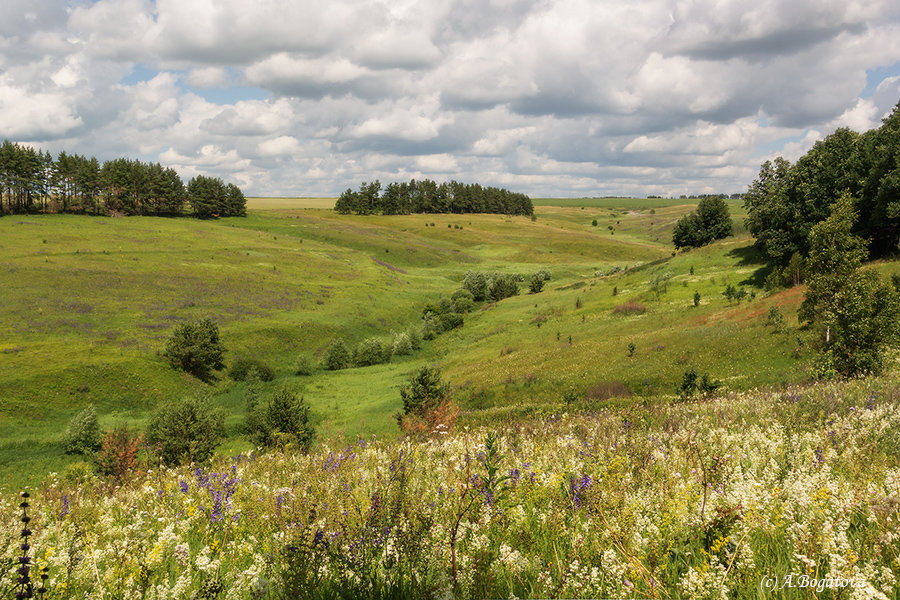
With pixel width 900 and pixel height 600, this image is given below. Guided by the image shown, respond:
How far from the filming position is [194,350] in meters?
45.4

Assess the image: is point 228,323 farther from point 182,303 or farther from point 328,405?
point 328,405

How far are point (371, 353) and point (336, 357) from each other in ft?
14.6

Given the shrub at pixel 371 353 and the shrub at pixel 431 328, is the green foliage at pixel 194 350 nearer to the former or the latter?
the shrub at pixel 371 353

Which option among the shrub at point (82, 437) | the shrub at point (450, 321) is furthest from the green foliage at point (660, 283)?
the shrub at point (82, 437)

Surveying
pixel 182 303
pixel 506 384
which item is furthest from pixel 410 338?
pixel 182 303

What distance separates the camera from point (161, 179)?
130 m

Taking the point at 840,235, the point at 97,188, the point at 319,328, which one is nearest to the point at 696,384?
the point at 840,235

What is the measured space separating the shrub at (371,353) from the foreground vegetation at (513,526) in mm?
48866

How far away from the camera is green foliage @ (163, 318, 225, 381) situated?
4581 centimetres

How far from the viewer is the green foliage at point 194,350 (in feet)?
150

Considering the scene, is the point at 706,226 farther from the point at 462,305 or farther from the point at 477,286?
the point at 462,305

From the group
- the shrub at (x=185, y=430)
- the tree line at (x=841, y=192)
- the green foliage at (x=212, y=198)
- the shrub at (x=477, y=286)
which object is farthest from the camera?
the green foliage at (x=212, y=198)

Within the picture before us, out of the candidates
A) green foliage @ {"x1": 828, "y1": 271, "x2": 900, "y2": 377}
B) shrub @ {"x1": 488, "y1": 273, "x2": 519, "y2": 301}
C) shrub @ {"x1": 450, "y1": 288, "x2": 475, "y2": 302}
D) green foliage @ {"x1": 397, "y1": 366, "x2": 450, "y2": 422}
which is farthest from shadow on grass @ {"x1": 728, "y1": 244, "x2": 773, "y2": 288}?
green foliage @ {"x1": 397, "y1": 366, "x2": 450, "y2": 422}

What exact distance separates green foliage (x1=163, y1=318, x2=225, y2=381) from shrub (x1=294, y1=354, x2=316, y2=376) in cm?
804
